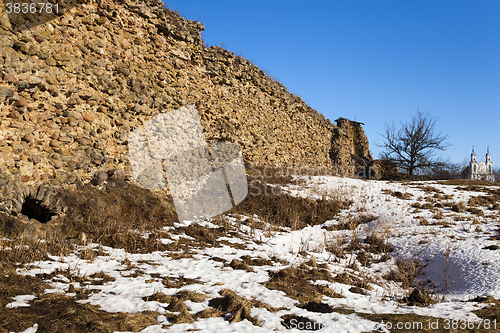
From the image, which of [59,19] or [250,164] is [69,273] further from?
[250,164]

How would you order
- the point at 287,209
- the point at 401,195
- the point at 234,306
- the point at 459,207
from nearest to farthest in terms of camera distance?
1. the point at 234,306
2. the point at 459,207
3. the point at 287,209
4. the point at 401,195

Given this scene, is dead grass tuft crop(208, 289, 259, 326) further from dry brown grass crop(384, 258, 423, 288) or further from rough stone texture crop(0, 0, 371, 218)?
rough stone texture crop(0, 0, 371, 218)

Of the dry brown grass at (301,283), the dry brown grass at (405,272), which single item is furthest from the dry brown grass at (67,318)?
the dry brown grass at (405,272)

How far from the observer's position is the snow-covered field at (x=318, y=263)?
3402 mm

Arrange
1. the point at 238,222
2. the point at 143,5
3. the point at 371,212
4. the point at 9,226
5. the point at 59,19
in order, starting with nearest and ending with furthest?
the point at 9,226
the point at 59,19
the point at 238,222
the point at 143,5
the point at 371,212

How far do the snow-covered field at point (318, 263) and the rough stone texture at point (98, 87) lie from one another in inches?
94.2

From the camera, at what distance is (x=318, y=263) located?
20.0 ft

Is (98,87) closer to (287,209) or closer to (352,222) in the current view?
(287,209)

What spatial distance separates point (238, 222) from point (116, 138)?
12.8 ft

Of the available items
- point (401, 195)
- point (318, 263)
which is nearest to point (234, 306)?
point (318, 263)

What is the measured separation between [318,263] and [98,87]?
6.60 meters

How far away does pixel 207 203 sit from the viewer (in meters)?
9.05

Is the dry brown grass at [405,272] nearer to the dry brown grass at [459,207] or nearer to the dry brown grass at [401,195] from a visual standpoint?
the dry brown grass at [459,207]

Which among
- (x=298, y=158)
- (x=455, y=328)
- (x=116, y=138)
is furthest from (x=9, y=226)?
(x=298, y=158)
